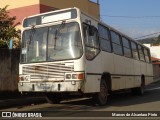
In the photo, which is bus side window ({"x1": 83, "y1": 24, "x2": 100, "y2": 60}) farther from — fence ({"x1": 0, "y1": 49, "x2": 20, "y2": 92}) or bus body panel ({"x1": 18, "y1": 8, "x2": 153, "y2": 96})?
fence ({"x1": 0, "y1": 49, "x2": 20, "y2": 92})

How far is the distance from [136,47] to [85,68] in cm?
870

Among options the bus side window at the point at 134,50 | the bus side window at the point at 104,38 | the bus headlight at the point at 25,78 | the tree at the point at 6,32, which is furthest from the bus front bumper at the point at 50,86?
the tree at the point at 6,32

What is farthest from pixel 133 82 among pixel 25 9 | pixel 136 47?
pixel 25 9

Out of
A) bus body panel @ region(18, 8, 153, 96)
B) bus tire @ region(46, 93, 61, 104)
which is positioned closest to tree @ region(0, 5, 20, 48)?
bus tire @ region(46, 93, 61, 104)

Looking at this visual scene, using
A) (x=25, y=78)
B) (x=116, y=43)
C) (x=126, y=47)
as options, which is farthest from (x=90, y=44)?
(x=126, y=47)

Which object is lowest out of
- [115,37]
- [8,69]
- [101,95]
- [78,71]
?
[101,95]

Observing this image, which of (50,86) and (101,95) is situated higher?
(50,86)

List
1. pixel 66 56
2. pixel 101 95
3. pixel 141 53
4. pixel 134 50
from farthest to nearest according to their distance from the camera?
1. pixel 141 53
2. pixel 134 50
3. pixel 101 95
4. pixel 66 56

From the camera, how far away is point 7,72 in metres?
17.0

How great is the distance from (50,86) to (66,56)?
113 centimetres

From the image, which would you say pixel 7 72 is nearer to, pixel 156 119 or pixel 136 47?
pixel 136 47

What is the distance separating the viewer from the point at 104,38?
558 inches

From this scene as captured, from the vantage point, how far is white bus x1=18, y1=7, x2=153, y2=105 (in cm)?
1196

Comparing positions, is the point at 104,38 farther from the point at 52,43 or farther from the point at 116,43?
the point at 52,43
